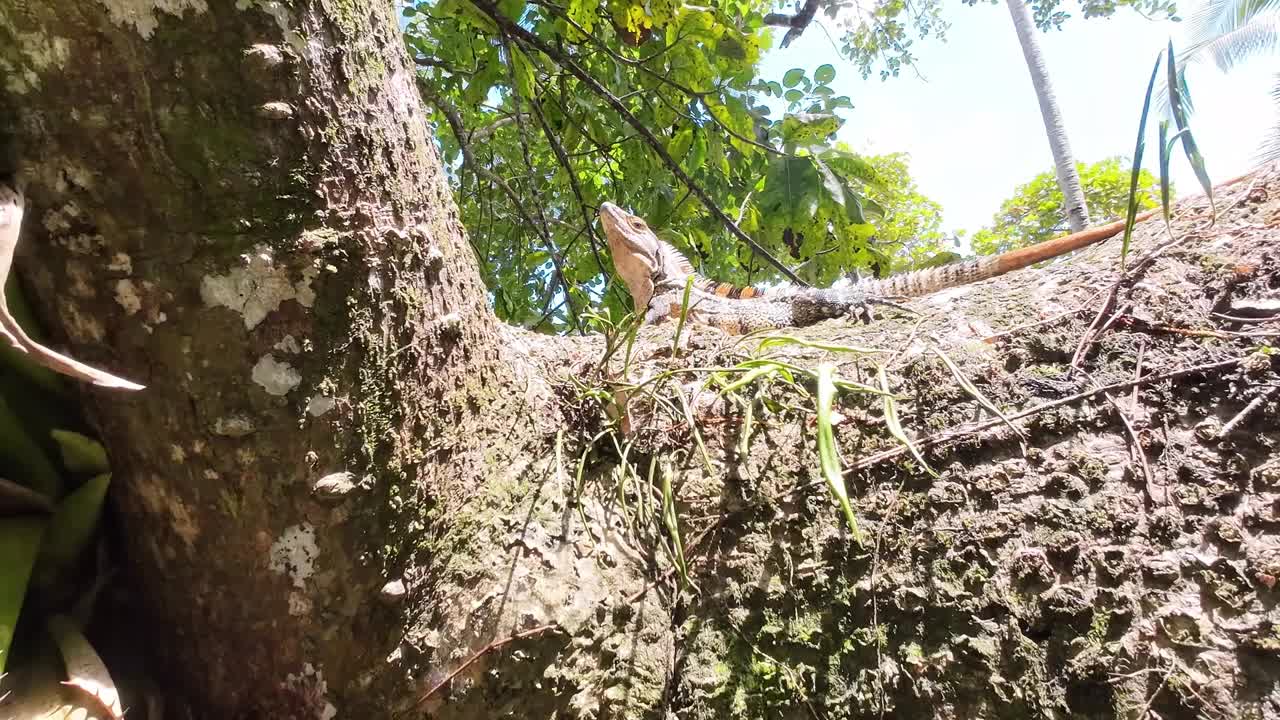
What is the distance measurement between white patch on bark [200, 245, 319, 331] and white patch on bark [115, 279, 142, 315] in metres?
0.08

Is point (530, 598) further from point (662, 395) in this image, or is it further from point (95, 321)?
point (95, 321)

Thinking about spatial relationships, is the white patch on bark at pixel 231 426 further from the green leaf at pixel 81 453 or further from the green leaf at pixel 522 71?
the green leaf at pixel 522 71

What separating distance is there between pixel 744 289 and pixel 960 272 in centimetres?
120

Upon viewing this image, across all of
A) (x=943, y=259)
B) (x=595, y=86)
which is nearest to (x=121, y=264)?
(x=595, y=86)

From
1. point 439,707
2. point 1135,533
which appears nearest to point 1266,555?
point 1135,533

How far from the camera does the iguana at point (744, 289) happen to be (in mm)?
3229

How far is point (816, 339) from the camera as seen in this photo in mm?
1613

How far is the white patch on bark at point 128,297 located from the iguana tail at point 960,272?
8.78 ft

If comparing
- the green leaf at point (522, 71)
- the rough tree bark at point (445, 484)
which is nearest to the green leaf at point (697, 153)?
the green leaf at point (522, 71)

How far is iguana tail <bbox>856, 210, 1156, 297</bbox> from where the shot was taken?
9.82 feet

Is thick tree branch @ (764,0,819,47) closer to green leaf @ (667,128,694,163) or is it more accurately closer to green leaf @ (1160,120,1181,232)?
green leaf @ (667,128,694,163)

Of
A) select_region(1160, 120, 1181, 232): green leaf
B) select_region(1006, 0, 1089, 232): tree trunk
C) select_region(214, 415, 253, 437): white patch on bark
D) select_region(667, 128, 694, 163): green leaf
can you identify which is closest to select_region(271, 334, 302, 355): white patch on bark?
select_region(214, 415, 253, 437): white patch on bark

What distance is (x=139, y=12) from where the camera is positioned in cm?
84

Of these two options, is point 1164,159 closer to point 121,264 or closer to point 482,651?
point 482,651
